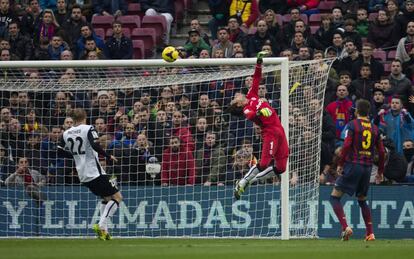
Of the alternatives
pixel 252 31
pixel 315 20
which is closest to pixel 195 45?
pixel 252 31

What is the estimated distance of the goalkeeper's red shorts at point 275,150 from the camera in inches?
709

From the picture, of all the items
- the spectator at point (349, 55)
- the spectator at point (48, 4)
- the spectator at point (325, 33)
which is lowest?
the spectator at point (349, 55)

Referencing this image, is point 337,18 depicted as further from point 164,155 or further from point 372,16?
point 164,155

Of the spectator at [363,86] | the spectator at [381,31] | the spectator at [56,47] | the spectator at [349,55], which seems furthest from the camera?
the spectator at [56,47]

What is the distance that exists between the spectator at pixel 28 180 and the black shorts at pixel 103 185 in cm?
249

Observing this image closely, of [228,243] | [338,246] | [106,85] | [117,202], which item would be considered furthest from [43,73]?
[338,246]

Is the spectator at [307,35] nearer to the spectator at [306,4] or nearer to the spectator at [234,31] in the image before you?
the spectator at [234,31]

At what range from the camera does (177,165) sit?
787 inches

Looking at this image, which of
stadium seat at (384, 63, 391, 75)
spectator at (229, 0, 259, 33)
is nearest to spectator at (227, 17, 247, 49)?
spectator at (229, 0, 259, 33)

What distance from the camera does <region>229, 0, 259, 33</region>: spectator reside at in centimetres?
2523

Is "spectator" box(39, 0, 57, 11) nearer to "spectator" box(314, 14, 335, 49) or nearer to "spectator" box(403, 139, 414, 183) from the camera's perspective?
"spectator" box(314, 14, 335, 49)

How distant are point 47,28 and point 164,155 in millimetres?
6642

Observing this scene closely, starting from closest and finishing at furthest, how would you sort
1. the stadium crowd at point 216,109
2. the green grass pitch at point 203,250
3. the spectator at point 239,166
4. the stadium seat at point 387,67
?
the green grass pitch at point 203,250 < the spectator at point 239,166 < the stadium crowd at point 216,109 < the stadium seat at point 387,67

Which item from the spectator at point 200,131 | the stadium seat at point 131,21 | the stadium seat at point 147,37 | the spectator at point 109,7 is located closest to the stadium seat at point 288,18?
the stadium seat at point 147,37
